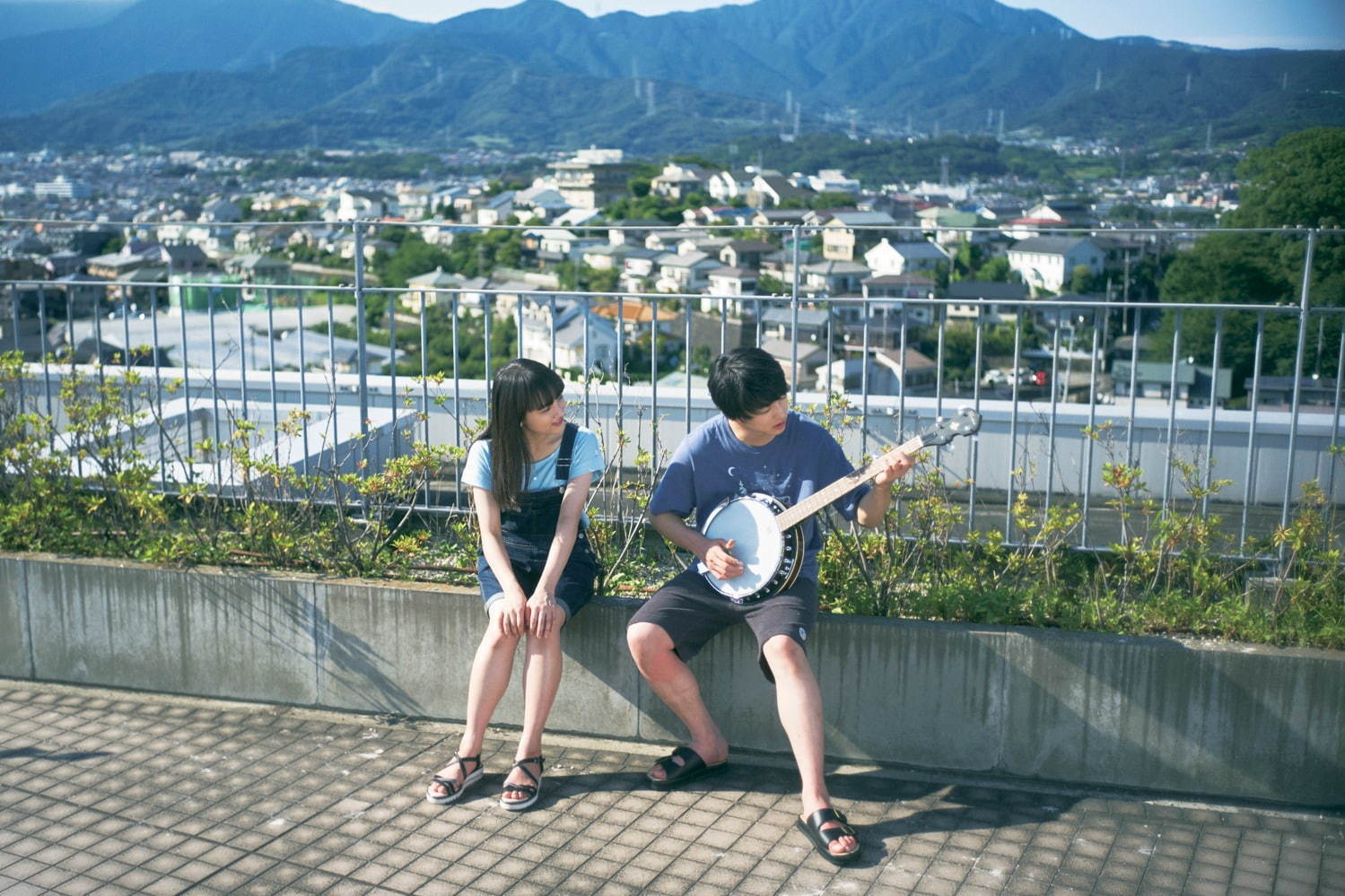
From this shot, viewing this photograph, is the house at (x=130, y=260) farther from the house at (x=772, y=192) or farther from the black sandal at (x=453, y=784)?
the house at (x=772, y=192)

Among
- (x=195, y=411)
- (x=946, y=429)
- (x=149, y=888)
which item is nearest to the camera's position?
(x=149, y=888)

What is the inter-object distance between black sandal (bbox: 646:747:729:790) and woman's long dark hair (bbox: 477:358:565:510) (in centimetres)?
101

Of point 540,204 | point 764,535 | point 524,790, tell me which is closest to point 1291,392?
point 764,535

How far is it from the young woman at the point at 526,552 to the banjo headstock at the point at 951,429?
1.21m

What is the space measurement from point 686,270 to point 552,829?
1785 inches

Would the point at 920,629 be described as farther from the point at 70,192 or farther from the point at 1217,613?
the point at 70,192

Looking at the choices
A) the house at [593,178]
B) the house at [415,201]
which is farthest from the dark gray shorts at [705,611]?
the house at [415,201]

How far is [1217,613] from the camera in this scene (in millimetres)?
4414

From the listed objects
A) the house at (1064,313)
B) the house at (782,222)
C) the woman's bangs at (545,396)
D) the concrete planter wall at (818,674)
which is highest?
the house at (782,222)

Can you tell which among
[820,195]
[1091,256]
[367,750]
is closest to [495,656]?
[367,750]

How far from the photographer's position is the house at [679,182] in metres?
95.7

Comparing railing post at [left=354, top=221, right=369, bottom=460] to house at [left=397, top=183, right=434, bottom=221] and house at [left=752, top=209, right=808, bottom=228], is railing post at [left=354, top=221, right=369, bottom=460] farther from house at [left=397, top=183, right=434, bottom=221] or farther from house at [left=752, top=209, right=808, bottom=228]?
house at [left=397, top=183, right=434, bottom=221]

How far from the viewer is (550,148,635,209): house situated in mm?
117938

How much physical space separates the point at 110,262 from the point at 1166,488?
40.8 metres
